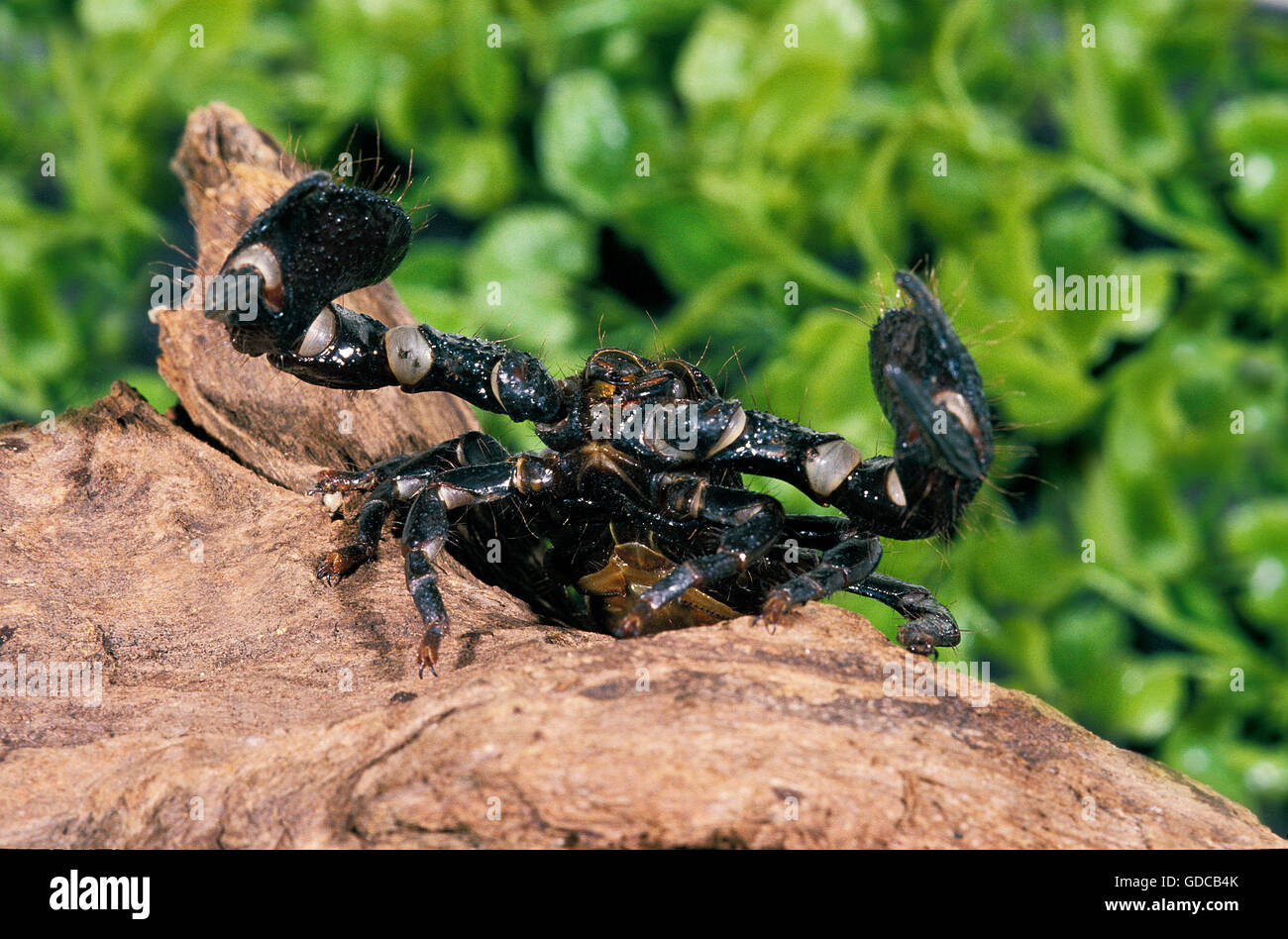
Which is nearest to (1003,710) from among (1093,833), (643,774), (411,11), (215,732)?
(1093,833)

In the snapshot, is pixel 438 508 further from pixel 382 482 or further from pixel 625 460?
pixel 625 460

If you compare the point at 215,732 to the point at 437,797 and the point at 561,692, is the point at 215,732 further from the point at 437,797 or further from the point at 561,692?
the point at 561,692

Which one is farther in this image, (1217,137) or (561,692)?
(1217,137)

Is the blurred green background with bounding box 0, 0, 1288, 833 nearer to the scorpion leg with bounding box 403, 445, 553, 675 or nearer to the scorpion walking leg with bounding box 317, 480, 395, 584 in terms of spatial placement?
the scorpion leg with bounding box 403, 445, 553, 675

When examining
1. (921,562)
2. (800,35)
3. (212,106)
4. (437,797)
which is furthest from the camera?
(800,35)

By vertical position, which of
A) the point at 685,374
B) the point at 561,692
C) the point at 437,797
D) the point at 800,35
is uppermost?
the point at 800,35

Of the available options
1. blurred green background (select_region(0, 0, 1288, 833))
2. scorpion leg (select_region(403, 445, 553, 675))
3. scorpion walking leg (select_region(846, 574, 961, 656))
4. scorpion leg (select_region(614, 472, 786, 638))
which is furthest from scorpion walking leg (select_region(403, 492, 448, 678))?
blurred green background (select_region(0, 0, 1288, 833))

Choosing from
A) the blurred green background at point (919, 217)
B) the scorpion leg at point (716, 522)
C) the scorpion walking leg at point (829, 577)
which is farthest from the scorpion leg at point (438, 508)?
the blurred green background at point (919, 217)
